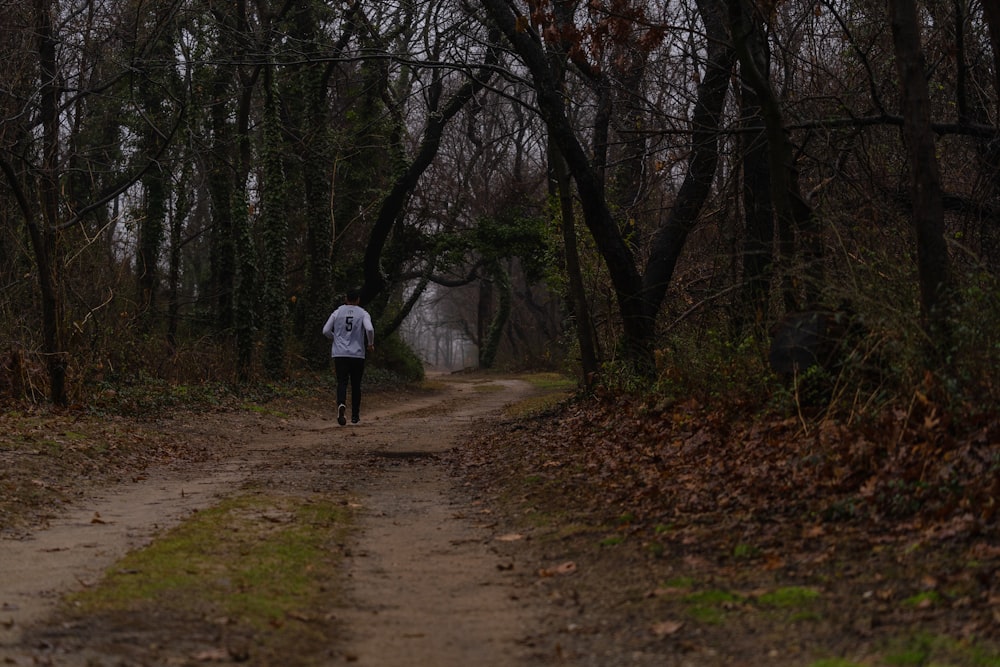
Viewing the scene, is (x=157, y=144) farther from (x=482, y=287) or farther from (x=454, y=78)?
(x=482, y=287)

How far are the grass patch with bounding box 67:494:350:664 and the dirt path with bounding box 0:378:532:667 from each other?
173mm

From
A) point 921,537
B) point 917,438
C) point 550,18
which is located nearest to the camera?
point 921,537

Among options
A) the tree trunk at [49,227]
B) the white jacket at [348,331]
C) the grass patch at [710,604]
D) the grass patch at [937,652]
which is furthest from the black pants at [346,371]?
the grass patch at [937,652]

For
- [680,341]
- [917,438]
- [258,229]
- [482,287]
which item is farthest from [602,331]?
[482,287]

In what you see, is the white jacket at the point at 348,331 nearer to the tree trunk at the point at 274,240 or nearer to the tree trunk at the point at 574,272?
the tree trunk at the point at 574,272

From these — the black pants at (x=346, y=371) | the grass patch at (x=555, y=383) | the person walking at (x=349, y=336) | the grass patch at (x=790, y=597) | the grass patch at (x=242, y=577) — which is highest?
the person walking at (x=349, y=336)

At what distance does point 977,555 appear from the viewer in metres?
5.68

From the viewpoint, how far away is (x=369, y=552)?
7848 millimetres

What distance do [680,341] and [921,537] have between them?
8096 mm

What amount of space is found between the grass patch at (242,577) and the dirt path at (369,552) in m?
0.17

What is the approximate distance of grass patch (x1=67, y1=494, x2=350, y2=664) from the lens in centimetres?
568

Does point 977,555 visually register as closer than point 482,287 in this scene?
Yes

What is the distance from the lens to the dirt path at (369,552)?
17.9ft

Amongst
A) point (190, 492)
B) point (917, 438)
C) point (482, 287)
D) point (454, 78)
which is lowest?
point (190, 492)
